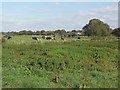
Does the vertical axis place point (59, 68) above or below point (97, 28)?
below

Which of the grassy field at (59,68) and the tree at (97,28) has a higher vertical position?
the tree at (97,28)

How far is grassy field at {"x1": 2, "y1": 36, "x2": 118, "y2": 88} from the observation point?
9.49 meters

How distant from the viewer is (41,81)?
31.4 feet

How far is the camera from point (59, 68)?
12695 millimetres

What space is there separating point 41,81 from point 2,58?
17.4 ft

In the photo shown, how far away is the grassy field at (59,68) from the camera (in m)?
9.49

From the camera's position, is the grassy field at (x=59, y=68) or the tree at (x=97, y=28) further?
the tree at (x=97, y=28)

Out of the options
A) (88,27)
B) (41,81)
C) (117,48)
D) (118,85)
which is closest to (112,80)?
(118,85)

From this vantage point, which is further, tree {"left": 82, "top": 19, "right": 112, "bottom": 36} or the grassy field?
tree {"left": 82, "top": 19, "right": 112, "bottom": 36}

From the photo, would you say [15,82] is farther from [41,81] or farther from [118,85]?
[118,85]

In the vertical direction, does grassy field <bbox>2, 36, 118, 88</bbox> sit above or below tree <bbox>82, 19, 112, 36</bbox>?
below

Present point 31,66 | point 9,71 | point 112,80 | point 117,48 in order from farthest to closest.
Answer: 1. point 117,48
2. point 31,66
3. point 9,71
4. point 112,80

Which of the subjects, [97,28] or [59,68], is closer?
[59,68]

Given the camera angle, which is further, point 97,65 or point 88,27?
point 88,27
